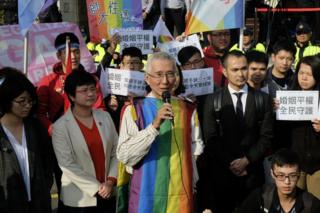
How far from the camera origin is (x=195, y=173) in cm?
381

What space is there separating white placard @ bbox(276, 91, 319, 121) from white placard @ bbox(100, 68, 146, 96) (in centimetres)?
135

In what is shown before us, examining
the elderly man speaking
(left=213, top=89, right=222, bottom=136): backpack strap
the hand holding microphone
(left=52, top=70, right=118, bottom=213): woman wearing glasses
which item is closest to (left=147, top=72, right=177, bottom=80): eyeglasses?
the elderly man speaking

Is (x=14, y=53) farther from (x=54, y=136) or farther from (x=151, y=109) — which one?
(x=151, y=109)

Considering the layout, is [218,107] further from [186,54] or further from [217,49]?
[217,49]

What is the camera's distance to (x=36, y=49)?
6070 mm

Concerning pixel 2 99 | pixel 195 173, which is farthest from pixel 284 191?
pixel 2 99

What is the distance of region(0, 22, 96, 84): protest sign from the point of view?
19.5 ft

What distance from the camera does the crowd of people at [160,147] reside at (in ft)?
11.9

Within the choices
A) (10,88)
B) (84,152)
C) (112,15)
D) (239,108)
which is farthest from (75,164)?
(112,15)

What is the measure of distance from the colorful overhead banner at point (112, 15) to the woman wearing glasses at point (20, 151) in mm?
2838

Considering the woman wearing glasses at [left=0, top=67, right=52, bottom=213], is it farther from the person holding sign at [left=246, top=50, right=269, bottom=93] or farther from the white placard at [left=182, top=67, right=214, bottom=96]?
the person holding sign at [left=246, top=50, right=269, bottom=93]

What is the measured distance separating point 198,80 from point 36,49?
2108mm

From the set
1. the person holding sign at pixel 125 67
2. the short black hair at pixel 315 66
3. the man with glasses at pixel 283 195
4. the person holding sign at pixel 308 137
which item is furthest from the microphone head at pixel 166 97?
the person holding sign at pixel 125 67

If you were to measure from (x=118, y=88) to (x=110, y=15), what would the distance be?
1.76 metres
